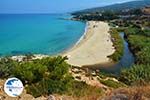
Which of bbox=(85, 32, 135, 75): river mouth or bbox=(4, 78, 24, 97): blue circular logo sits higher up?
bbox=(4, 78, 24, 97): blue circular logo

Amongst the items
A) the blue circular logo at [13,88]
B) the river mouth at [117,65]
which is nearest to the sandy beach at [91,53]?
the river mouth at [117,65]

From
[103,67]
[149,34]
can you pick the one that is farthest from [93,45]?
[103,67]

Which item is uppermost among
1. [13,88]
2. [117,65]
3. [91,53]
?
[13,88]

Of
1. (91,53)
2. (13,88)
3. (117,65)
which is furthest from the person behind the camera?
(91,53)

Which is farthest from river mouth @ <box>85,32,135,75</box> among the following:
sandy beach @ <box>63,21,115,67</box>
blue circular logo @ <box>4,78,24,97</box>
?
blue circular logo @ <box>4,78,24,97</box>

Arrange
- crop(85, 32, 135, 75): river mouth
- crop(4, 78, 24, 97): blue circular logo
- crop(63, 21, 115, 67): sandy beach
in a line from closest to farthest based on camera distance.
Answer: crop(4, 78, 24, 97): blue circular logo → crop(85, 32, 135, 75): river mouth → crop(63, 21, 115, 67): sandy beach

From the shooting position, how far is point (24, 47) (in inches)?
3056

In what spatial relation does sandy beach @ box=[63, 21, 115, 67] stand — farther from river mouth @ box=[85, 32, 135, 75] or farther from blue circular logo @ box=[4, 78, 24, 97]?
blue circular logo @ box=[4, 78, 24, 97]

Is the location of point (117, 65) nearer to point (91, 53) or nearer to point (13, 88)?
point (91, 53)

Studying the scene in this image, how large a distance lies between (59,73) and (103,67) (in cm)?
2549

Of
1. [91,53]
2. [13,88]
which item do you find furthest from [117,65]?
[13,88]

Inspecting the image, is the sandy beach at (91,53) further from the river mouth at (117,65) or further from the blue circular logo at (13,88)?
the blue circular logo at (13,88)

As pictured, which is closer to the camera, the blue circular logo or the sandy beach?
the blue circular logo

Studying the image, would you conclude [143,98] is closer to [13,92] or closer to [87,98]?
[87,98]
